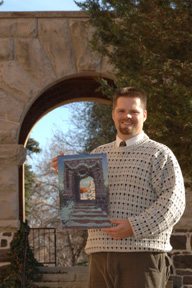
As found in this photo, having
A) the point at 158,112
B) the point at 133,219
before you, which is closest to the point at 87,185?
the point at 133,219

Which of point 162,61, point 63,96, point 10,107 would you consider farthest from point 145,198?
point 63,96

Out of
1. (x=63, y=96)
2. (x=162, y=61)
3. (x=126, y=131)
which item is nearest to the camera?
(x=126, y=131)

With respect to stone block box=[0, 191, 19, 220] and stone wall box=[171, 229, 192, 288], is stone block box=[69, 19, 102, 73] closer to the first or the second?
stone block box=[0, 191, 19, 220]

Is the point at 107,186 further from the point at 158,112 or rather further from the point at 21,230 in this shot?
the point at 21,230

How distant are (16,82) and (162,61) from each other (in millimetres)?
3070

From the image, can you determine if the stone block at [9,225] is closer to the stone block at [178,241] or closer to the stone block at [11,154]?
the stone block at [11,154]

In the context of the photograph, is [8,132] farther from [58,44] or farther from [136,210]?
[136,210]

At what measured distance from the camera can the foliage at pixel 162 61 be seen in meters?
5.11

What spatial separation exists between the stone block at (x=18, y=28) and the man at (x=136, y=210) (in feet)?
17.9

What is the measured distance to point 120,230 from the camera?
8.36ft

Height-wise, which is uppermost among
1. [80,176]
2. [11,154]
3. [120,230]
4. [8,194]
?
[11,154]

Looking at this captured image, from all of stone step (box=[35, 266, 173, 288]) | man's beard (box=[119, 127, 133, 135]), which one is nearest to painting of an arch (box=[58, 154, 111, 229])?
man's beard (box=[119, 127, 133, 135])

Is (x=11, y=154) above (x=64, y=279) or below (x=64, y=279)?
above

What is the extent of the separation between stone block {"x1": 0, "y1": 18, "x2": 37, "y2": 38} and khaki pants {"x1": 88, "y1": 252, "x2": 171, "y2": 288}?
19.0 feet
